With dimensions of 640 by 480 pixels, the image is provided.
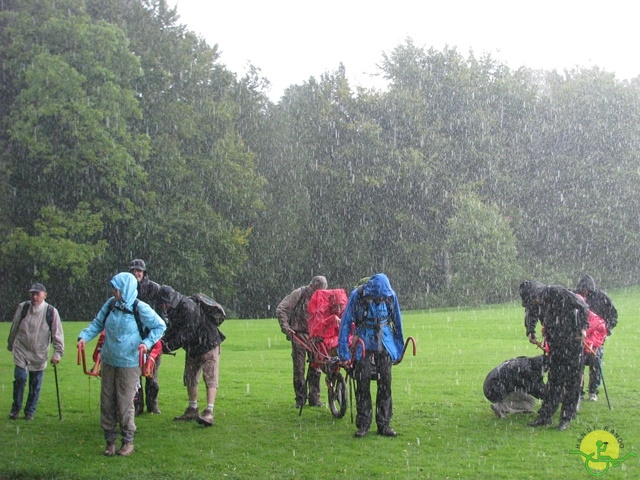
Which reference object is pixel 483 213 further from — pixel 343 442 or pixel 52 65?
pixel 343 442

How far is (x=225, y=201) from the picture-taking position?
47062mm

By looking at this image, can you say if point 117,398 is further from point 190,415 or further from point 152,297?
point 190,415

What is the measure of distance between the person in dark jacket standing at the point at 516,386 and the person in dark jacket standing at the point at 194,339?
3551 mm

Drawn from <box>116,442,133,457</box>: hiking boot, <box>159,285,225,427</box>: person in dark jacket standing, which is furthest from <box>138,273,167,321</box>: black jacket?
<box>116,442,133,457</box>: hiking boot

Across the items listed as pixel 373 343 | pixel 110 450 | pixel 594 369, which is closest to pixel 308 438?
pixel 373 343

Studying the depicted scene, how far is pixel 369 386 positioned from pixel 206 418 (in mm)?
2195

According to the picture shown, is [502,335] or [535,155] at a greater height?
[535,155]

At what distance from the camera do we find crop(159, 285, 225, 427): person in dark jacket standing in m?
10.2

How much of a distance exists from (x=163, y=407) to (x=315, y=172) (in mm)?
39466

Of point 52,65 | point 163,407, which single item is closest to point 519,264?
point 52,65

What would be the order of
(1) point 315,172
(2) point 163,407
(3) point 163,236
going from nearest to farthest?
1. (2) point 163,407
2. (3) point 163,236
3. (1) point 315,172

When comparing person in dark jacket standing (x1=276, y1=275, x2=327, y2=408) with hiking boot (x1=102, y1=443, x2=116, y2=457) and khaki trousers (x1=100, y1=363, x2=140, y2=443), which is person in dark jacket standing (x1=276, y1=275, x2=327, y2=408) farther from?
hiking boot (x1=102, y1=443, x2=116, y2=457)

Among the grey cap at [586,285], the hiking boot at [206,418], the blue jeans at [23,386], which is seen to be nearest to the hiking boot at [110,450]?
the hiking boot at [206,418]

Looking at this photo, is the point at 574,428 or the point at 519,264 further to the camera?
the point at 519,264
